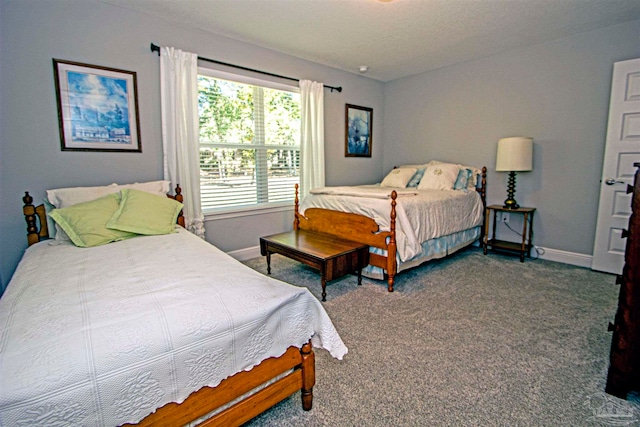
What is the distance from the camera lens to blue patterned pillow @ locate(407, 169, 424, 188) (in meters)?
4.36

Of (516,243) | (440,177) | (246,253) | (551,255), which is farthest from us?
(440,177)

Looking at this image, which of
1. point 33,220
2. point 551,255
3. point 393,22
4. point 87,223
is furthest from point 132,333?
point 551,255

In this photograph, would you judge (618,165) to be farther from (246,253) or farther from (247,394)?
(246,253)

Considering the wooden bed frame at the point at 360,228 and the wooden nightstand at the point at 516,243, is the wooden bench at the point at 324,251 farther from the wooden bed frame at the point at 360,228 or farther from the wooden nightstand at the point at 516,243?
the wooden nightstand at the point at 516,243

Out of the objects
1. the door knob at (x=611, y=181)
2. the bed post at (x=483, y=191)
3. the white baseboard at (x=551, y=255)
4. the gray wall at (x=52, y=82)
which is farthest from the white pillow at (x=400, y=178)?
the gray wall at (x=52, y=82)

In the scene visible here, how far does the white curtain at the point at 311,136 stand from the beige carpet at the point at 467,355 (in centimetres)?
153

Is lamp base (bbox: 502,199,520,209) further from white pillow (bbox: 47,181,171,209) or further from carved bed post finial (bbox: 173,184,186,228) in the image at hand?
white pillow (bbox: 47,181,171,209)

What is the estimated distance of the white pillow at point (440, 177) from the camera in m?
3.96

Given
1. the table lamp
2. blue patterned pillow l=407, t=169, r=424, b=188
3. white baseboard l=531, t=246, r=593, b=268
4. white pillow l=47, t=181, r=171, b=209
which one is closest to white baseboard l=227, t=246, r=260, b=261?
white pillow l=47, t=181, r=171, b=209

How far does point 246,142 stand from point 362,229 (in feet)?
5.80

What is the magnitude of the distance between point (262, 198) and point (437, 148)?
8.78 feet

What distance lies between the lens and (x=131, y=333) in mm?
1006

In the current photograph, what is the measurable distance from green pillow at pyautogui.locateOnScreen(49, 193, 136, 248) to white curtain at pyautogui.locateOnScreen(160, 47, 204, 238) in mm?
891

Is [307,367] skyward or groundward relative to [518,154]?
groundward
